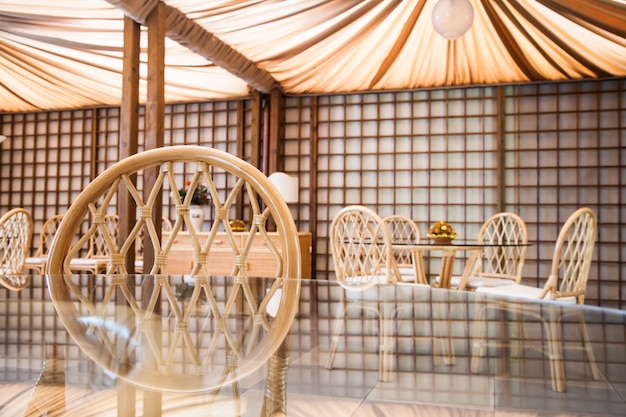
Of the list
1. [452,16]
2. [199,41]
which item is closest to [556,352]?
[452,16]

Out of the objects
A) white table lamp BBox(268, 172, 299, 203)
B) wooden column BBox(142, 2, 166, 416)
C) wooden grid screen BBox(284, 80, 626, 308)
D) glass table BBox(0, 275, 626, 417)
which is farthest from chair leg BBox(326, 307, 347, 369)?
wooden grid screen BBox(284, 80, 626, 308)

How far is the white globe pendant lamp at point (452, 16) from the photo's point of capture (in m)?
3.84

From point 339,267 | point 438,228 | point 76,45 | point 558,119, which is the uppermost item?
point 76,45

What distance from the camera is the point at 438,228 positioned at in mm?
3432

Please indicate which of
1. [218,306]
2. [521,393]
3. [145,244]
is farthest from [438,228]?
[521,393]

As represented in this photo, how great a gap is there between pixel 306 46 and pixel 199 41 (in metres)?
0.96

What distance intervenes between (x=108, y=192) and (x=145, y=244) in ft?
9.83

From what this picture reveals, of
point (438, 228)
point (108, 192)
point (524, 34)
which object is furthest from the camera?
point (524, 34)

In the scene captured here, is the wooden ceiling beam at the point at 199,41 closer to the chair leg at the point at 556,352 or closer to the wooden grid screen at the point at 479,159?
the wooden grid screen at the point at 479,159

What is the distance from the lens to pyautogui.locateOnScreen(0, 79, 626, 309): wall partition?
5973 mm

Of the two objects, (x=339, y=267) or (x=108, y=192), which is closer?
(x=108, y=192)

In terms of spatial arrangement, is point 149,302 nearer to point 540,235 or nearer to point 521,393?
point 521,393

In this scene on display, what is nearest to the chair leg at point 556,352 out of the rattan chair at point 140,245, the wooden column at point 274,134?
the rattan chair at point 140,245

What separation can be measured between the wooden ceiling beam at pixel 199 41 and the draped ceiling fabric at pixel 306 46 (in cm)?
1
